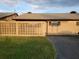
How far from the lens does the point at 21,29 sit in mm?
27172

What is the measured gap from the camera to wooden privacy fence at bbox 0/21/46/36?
1068 inches

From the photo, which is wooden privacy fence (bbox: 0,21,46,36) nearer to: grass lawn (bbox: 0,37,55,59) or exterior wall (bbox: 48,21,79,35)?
exterior wall (bbox: 48,21,79,35)

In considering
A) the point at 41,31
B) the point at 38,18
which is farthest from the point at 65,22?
the point at 41,31

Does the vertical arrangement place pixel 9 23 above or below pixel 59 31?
above

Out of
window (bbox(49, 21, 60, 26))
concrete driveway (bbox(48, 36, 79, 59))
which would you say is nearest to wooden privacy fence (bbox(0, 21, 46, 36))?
window (bbox(49, 21, 60, 26))

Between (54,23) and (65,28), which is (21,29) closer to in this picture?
(54,23)

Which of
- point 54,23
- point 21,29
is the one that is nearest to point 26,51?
point 21,29

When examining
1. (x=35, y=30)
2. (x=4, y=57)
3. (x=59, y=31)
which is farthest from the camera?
(x=59, y=31)

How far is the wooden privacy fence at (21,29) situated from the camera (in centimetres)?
2712

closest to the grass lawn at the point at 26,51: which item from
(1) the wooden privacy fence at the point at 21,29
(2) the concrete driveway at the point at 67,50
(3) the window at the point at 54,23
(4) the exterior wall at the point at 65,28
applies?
(2) the concrete driveway at the point at 67,50

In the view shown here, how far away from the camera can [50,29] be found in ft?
111

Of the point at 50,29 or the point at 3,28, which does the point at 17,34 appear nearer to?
the point at 3,28

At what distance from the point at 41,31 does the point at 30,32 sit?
1.39 metres

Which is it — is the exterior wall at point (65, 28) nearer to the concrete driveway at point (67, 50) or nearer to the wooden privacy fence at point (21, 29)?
the wooden privacy fence at point (21, 29)
